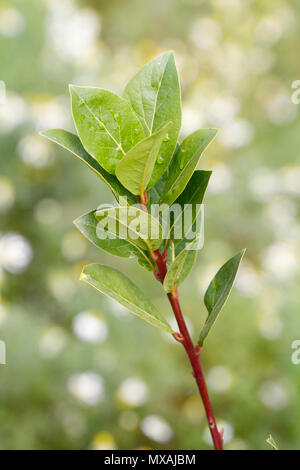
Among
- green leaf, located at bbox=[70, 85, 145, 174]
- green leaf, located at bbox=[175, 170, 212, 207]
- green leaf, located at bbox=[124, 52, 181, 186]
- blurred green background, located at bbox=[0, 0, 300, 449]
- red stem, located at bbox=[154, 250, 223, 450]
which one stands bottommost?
red stem, located at bbox=[154, 250, 223, 450]

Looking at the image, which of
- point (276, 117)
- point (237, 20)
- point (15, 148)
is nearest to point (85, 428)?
point (15, 148)

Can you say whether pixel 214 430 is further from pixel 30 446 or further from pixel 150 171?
pixel 30 446

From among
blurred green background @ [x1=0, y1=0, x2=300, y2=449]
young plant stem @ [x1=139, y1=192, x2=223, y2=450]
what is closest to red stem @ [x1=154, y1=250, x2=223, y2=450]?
young plant stem @ [x1=139, y1=192, x2=223, y2=450]

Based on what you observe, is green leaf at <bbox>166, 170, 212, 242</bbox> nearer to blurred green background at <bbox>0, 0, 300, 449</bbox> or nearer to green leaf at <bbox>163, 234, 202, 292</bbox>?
green leaf at <bbox>163, 234, 202, 292</bbox>

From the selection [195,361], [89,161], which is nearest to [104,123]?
[89,161]

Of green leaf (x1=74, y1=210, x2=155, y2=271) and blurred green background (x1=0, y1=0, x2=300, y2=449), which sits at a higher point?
blurred green background (x1=0, y1=0, x2=300, y2=449)

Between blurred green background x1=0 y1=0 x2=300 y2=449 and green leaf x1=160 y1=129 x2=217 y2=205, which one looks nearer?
green leaf x1=160 y1=129 x2=217 y2=205

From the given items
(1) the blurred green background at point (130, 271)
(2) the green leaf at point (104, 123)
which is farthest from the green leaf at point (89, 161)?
(1) the blurred green background at point (130, 271)

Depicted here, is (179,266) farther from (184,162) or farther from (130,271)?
(130,271)
